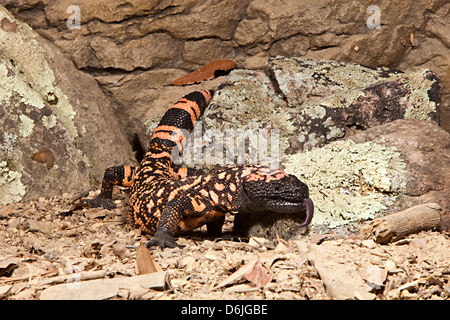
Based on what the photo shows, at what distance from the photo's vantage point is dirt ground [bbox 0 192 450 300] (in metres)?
2.18

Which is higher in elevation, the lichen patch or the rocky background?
the rocky background

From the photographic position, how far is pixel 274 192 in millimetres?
3166

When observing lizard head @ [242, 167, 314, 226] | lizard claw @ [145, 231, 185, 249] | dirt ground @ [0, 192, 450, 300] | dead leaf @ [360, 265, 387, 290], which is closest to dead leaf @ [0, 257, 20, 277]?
dirt ground @ [0, 192, 450, 300]

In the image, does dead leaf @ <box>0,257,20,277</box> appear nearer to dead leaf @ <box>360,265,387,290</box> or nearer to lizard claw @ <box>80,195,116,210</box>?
lizard claw @ <box>80,195,116,210</box>

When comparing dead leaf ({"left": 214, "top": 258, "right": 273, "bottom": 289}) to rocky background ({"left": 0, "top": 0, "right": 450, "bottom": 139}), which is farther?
rocky background ({"left": 0, "top": 0, "right": 450, "bottom": 139})

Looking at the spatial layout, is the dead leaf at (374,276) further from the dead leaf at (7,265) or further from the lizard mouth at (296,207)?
the dead leaf at (7,265)

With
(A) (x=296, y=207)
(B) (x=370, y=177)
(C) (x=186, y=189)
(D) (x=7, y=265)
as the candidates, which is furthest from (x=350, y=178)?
(D) (x=7, y=265)

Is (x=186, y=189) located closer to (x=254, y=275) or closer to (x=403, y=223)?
(x=254, y=275)

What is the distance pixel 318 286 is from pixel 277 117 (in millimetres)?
2100

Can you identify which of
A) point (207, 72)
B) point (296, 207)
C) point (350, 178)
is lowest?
point (296, 207)

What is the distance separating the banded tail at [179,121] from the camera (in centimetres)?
438

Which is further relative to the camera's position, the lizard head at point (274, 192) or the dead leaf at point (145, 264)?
the lizard head at point (274, 192)

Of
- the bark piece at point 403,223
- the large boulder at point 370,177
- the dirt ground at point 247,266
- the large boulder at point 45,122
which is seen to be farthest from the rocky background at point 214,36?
the bark piece at point 403,223

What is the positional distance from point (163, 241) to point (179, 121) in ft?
4.68
